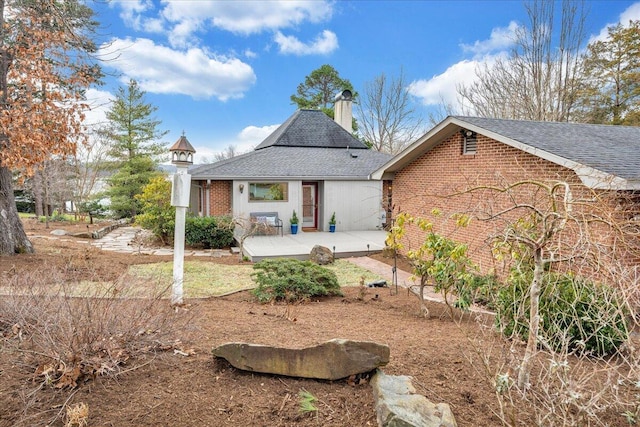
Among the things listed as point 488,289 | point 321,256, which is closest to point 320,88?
point 321,256

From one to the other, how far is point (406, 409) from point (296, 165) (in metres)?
15.2

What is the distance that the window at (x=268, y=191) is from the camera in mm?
16047

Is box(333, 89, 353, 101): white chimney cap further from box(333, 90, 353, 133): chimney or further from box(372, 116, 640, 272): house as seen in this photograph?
box(372, 116, 640, 272): house

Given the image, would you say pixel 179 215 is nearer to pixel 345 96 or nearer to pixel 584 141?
pixel 584 141

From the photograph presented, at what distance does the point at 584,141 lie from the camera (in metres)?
8.68

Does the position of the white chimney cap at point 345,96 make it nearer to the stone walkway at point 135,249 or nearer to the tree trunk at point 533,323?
the stone walkway at point 135,249

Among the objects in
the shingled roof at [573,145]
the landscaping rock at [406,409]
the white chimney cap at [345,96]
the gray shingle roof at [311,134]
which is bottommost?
the landscaping rock at [406,409]

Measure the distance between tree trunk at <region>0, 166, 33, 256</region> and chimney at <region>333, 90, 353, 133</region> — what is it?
17.5m

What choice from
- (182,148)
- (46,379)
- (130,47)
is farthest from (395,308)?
(130,47)

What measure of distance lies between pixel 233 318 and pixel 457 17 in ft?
54.3

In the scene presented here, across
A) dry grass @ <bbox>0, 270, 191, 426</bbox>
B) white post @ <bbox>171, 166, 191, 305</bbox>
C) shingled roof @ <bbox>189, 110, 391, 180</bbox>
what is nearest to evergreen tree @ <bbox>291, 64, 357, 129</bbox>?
shingled roof @ <bbox>189, 110, 391, 180</bbox>

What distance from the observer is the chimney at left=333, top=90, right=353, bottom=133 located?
2412 centimetres

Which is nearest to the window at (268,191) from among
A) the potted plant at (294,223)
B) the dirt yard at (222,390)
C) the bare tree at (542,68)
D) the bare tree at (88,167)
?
the potted plant at (294,223)

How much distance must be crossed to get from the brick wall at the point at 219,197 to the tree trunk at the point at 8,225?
263 inches
